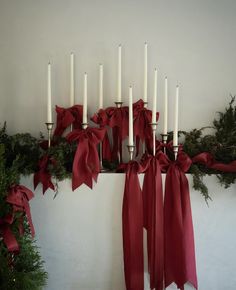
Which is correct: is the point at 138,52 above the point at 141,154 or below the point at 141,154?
above

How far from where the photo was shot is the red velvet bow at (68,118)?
3.97 feet

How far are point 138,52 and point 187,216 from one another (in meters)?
0.78

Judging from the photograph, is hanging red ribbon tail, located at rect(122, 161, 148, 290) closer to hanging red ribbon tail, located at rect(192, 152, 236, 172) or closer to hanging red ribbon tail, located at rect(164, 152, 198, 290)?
hanging red ribbon tail, located at rect(164, 152, 198, 290)

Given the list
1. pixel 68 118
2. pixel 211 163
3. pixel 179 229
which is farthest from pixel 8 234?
pixel 211 163

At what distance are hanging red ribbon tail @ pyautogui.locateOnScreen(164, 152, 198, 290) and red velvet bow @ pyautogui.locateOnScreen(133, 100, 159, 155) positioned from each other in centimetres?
18

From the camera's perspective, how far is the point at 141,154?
1.30 m

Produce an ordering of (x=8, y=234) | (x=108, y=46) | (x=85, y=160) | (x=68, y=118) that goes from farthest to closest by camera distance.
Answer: (x=108, y=46), (x=68, y=118), (x=85, y=160), (x=8, y=234)

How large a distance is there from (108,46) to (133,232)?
2.81 feet

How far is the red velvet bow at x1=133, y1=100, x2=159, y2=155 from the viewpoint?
121cm

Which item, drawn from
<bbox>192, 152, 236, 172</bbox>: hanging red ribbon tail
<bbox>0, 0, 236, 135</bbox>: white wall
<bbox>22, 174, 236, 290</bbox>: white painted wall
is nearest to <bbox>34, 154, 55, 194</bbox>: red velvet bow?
<bbox>22, 174, 236, 290</bbox>: white painted wall

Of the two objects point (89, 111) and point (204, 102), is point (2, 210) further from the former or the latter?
point (204, 102)

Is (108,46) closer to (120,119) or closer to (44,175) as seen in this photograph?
(120,119)

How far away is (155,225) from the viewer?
1109 millimetres

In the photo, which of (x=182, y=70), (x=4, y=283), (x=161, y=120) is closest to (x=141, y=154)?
(x=161, y=120)
